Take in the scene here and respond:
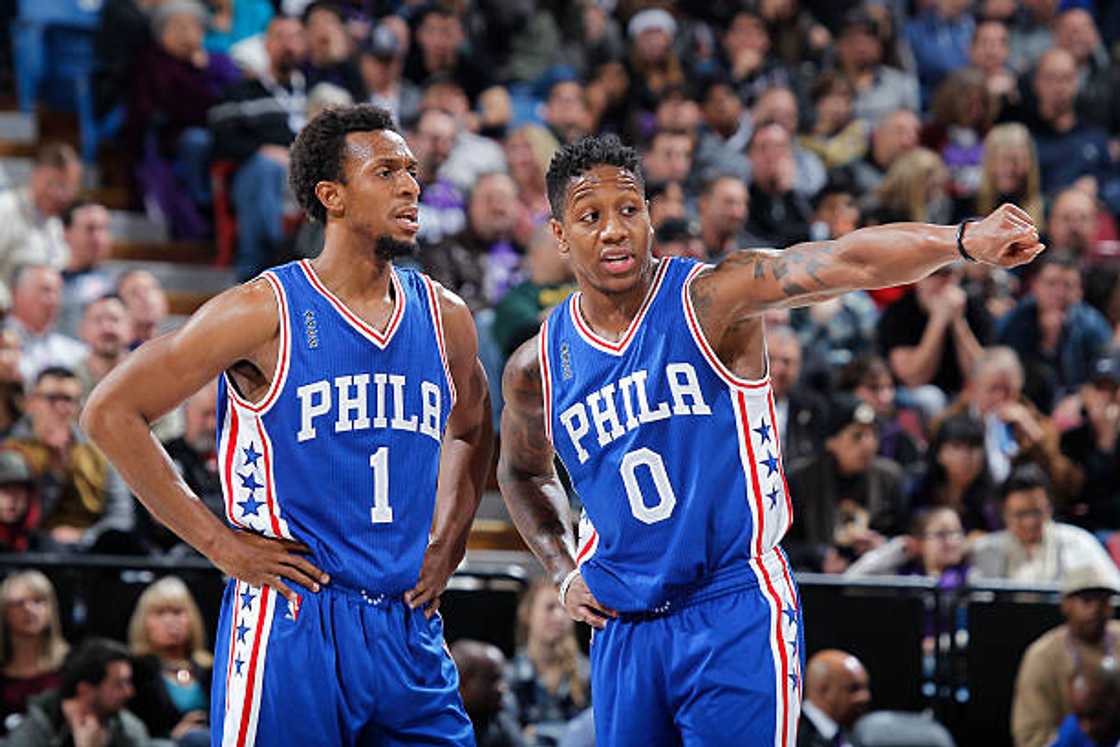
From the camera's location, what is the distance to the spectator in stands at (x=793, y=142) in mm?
13109

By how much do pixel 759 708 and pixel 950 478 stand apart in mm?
4643

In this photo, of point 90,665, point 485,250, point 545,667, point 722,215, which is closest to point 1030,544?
point 545,667

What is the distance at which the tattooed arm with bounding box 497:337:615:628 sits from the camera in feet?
19.3

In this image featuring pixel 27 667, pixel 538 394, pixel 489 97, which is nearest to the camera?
pixel 538 394

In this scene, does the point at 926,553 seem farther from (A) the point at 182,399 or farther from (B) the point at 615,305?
(A) the point at 182,399

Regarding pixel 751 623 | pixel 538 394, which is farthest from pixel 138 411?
pixel 751 623

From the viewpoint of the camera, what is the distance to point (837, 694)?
8047 millimetres

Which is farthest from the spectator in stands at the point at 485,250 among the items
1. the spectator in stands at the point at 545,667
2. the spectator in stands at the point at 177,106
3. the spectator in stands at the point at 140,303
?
the spectator in stands at the point at 545,667

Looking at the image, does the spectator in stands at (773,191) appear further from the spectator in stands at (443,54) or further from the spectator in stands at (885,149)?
the spectator in stands at (443,54)

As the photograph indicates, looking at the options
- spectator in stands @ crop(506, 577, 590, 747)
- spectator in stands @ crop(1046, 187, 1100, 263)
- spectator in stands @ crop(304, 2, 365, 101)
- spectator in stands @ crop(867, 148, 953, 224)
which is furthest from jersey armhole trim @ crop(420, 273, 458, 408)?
spectator in stands @ crop(867, 148, 953, 224)

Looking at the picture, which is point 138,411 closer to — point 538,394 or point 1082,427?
point 538,394

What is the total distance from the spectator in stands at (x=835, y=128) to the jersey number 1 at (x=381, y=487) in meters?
8.51

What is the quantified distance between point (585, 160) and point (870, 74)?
915cm

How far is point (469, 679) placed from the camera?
794cm
